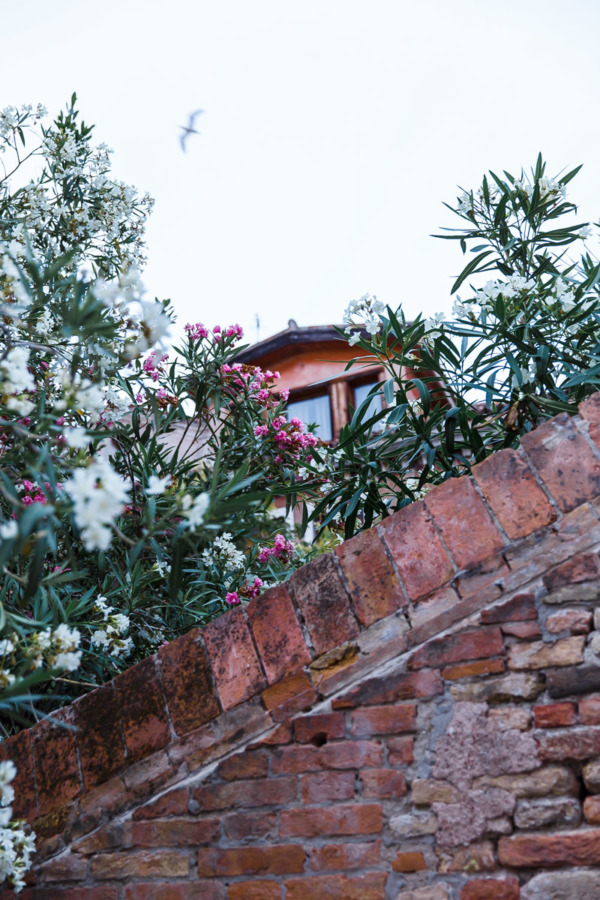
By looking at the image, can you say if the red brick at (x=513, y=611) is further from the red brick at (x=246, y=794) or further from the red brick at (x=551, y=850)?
the red brick at (x=246, y=794)

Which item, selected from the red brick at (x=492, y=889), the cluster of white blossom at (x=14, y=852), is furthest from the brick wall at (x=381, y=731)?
the cluster of white blossom at (x=14, y=852)

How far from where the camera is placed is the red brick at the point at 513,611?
1.53 meters

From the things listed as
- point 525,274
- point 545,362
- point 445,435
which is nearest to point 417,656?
point 445,435

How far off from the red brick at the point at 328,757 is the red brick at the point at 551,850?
0.96ft

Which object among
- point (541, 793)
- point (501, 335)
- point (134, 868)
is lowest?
point (541, 793)

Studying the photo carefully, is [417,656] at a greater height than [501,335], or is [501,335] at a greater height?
[501,335]

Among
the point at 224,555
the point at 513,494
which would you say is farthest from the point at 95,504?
the point at 224,555

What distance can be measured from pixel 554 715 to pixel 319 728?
49cm

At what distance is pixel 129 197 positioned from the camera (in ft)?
10.8

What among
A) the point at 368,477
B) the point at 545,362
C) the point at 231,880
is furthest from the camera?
the point at 368,477

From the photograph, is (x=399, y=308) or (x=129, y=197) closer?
(x=399, y=308)

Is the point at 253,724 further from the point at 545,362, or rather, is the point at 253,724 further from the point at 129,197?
the point at 129,197

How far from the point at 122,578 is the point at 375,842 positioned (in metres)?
1.38

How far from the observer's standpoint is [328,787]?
5.00ft
